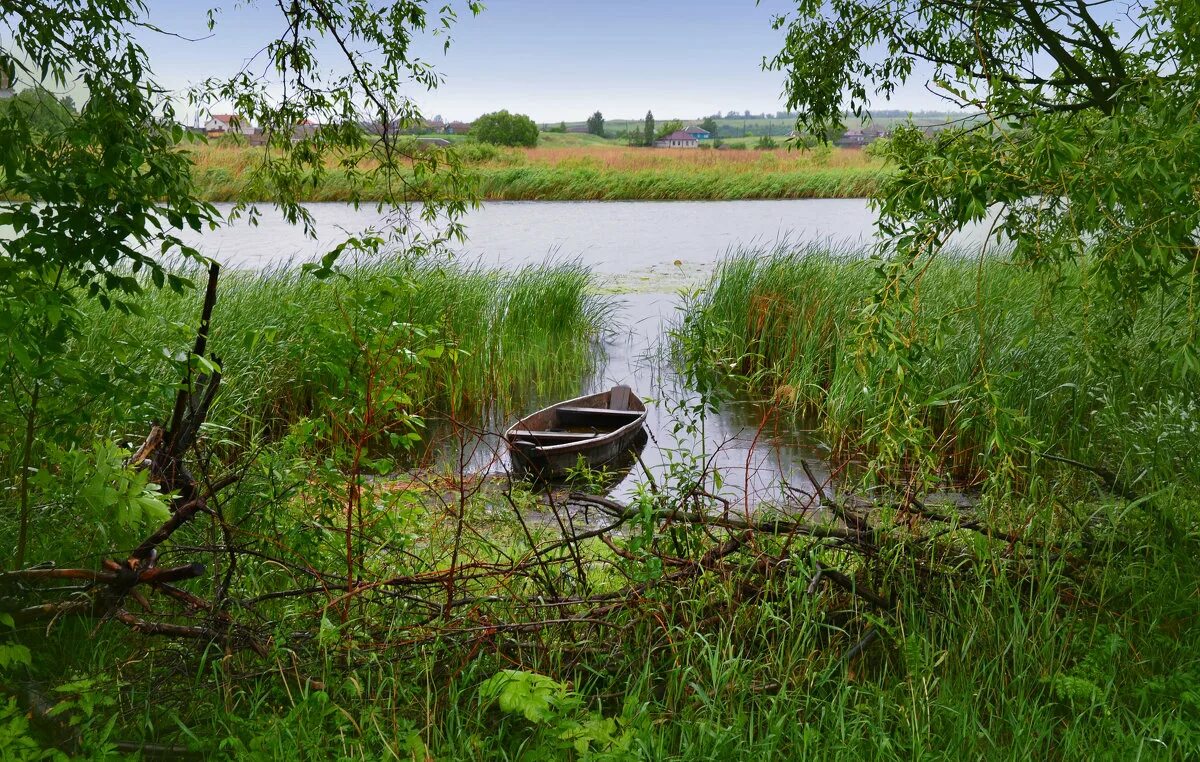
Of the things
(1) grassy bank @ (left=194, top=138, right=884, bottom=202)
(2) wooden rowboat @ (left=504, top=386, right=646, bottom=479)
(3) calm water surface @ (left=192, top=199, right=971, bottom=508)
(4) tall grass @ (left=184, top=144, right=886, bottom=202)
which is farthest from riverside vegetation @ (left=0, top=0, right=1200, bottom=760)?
(1) grassy bank @ (left=194, top=138, right=884, bottom=202)

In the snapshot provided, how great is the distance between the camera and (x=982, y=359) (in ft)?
9.16

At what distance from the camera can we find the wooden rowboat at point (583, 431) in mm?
→ 7422

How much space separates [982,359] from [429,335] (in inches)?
116

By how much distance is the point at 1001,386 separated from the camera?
6590 mm

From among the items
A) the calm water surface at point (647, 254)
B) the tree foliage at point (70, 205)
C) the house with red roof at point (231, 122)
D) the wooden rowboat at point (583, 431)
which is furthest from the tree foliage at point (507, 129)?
the tree foliage at point (70, 205)

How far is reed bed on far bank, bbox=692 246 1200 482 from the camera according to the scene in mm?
3217

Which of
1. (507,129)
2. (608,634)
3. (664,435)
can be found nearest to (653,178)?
(507,129)

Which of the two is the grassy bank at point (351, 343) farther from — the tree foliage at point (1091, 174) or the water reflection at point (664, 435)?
the tree foliage at point (1091, 174)

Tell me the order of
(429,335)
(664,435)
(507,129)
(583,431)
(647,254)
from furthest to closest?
(507,129), (647,254), (664,435), (583,431), (429,335)

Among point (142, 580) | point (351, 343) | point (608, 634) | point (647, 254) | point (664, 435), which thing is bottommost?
point (664, 435)

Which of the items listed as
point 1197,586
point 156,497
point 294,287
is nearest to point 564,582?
point 156,497

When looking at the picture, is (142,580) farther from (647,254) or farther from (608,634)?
(647,254)

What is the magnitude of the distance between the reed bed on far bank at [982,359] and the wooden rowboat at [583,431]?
124cm

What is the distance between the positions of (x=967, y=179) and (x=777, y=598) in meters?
1.49
